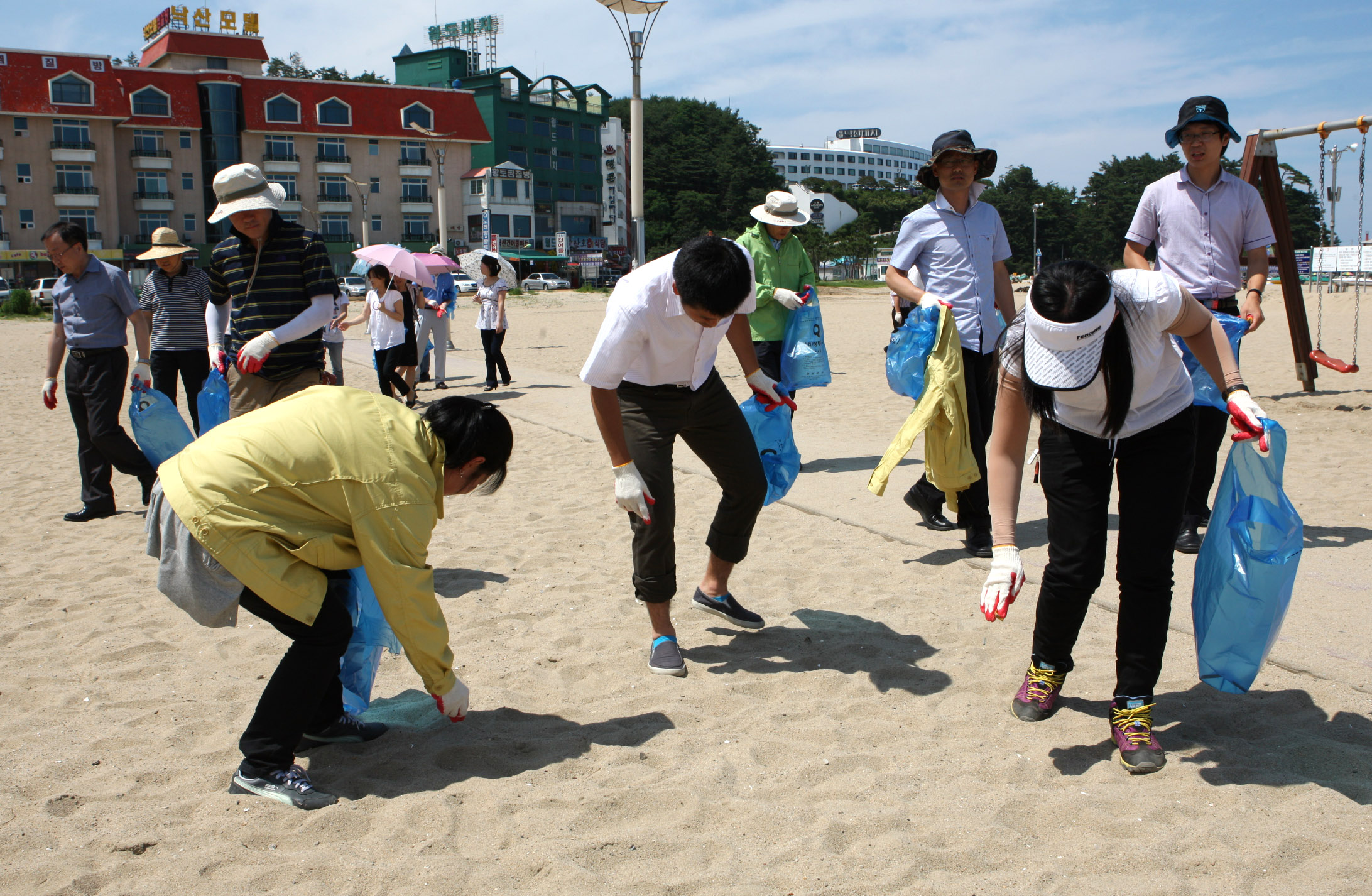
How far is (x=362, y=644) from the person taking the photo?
3121 millimetres

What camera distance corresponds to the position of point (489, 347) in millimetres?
11992

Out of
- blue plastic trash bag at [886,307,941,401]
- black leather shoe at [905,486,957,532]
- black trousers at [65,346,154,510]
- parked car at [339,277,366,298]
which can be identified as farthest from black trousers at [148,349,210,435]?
parked car at [339,277,366,298]

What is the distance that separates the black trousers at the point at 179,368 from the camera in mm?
6352

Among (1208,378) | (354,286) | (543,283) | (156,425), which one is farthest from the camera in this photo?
(543,283)

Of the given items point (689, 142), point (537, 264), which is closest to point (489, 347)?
point (537, 264)

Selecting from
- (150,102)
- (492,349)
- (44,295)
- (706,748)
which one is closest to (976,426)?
(706,748)

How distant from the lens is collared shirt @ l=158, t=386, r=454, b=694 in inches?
97.2

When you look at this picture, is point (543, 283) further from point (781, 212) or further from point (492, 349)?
point (781, 212)

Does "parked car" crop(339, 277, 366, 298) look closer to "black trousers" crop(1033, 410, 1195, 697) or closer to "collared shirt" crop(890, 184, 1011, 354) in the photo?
"collared shirt" crop(890, 184, 1011, 354)

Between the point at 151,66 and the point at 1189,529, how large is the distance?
7573 cm

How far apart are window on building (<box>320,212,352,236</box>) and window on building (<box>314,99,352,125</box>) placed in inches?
214

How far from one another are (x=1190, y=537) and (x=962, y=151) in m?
2.15

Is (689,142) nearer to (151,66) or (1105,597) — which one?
(151,66)

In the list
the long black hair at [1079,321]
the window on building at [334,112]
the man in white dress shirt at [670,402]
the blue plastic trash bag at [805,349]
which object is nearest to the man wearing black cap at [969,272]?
the man in white dress shirt at [670,402]
